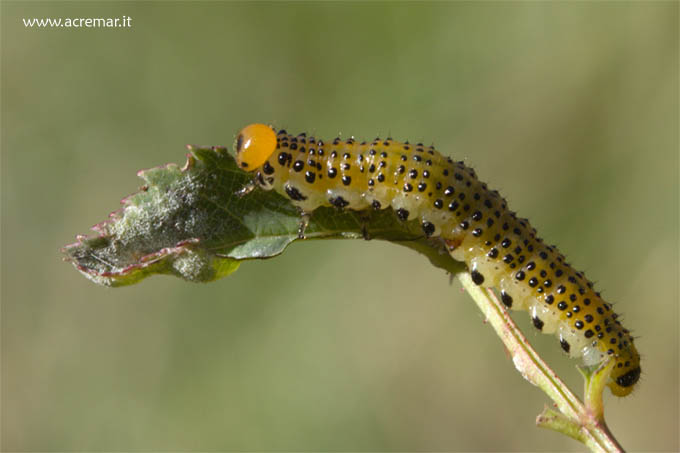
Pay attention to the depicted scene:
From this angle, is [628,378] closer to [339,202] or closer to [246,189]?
[339,202]

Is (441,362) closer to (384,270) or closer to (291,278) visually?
(384,270)

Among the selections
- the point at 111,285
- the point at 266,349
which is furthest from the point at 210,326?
the point at 111,285

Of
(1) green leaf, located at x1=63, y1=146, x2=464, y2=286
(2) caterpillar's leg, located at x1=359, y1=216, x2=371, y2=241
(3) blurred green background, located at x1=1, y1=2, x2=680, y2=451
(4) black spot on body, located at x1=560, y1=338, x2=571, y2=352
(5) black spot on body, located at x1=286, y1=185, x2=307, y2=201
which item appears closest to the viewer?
(1) green leaf, located at x1=63, y1=146, x2=464, y2=286

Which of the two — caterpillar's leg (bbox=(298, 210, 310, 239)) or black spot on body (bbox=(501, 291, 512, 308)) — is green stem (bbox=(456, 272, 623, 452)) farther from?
caterpillar's leg (bbox=(298, 210, 310, 239))

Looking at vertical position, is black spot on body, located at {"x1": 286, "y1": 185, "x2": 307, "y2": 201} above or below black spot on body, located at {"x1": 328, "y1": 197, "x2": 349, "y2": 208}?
above

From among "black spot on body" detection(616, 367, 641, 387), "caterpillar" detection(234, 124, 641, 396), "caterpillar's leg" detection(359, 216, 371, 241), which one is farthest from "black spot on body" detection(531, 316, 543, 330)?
"caterpillar's leg" detection(359, 216, 371, 241)

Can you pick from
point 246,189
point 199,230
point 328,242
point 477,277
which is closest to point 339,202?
point 246,189
